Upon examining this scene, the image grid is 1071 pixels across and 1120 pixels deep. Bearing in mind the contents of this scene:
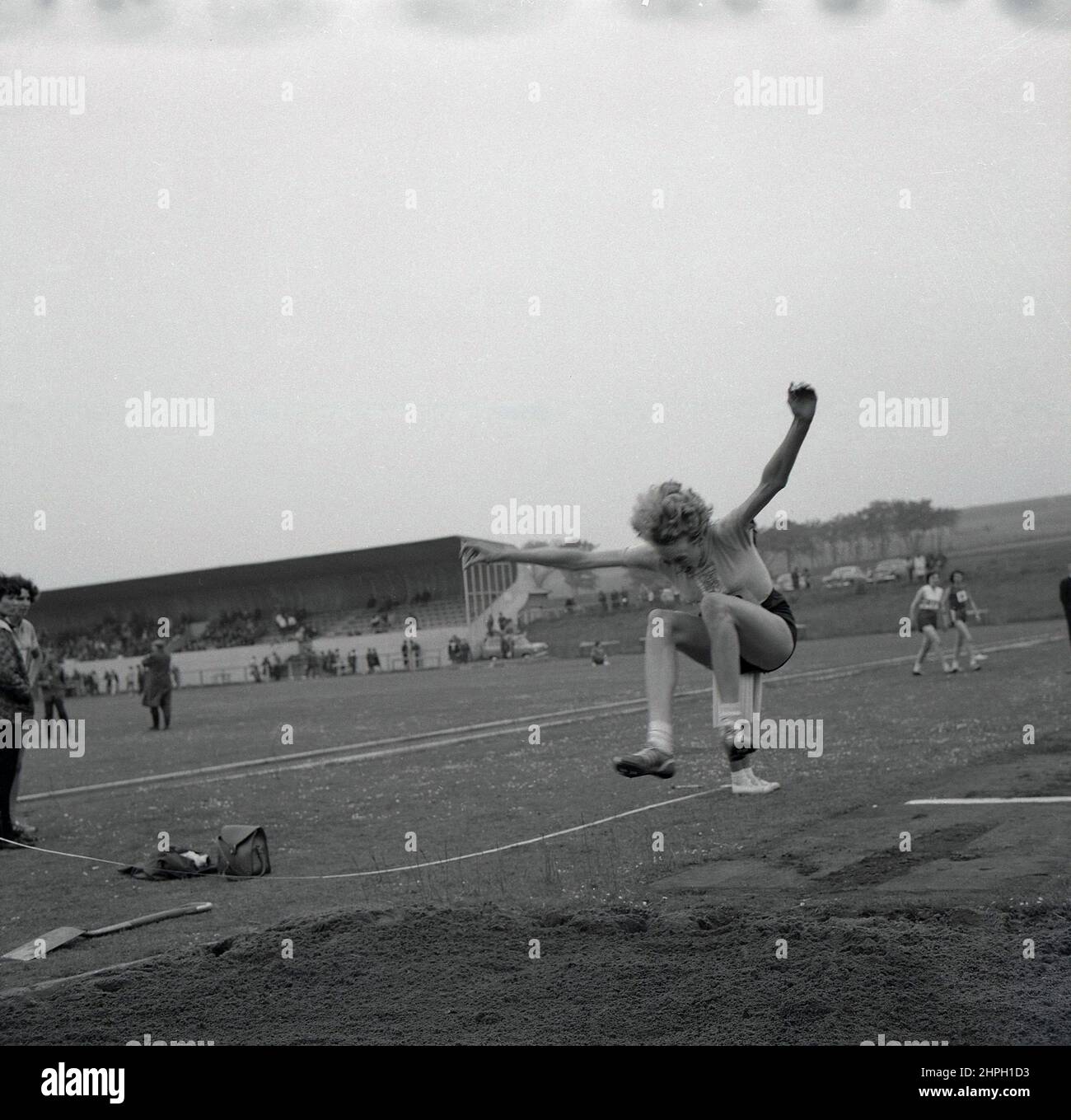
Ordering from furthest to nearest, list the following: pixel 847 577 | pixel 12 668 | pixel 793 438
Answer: pixel 847 577, pixel 12 668, pixel 793 438

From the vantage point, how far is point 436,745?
16969 millimetres

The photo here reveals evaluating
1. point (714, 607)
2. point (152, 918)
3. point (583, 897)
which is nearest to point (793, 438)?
point (714, 607)

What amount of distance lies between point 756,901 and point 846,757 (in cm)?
595

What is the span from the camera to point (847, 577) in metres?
22.0

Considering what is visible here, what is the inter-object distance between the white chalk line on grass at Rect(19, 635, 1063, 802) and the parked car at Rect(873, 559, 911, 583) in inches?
69.0

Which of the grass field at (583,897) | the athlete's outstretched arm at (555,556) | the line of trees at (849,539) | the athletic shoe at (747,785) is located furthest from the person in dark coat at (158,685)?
the athletic shoe at (747,785)

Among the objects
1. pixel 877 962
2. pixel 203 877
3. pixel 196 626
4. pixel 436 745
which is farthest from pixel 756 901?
pixel 196 626

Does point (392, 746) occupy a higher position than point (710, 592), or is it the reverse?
point (710, 592)

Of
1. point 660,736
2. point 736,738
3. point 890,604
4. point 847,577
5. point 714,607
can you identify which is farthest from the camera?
point 890,604

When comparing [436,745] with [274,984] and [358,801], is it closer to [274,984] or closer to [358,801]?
[358,801]

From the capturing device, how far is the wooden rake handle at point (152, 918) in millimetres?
7234

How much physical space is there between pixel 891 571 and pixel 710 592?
18902 millimetres

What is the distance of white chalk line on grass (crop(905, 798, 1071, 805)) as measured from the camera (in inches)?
361

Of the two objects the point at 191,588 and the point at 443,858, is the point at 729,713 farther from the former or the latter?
the point at 191,588
